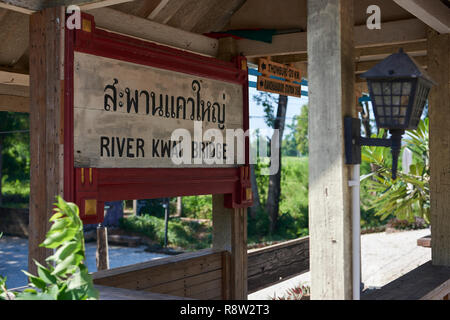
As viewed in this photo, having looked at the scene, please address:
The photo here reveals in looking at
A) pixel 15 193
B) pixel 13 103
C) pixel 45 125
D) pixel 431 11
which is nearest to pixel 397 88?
pixel 431 11

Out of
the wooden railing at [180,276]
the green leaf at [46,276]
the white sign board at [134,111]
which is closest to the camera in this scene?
the green leaf at [46,276]

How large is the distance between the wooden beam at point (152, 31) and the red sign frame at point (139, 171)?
0.69 feet

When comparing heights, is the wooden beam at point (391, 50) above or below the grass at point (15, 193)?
above

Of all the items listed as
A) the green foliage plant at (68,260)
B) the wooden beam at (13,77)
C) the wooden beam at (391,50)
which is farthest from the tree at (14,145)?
the green foliage plant at (68,260)

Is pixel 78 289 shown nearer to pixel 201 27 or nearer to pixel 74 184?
pixel 74 184

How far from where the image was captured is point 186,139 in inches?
181

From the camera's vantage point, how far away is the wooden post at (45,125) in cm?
350

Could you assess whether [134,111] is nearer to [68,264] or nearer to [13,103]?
[68,264]

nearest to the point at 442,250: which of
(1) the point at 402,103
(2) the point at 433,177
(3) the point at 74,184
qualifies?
(2) the point at 433,177

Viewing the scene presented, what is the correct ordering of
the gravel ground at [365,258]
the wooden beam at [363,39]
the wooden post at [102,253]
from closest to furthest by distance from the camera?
the wooden beam at [363,39], the gravel ground at [365,258], the wooden post at [102,253]

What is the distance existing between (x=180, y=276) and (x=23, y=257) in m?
8.49

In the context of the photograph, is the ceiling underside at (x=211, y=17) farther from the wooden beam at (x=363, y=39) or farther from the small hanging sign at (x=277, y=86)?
the small hanging sign at (x=277, y=86)

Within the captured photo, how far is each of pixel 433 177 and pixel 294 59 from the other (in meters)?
2.46

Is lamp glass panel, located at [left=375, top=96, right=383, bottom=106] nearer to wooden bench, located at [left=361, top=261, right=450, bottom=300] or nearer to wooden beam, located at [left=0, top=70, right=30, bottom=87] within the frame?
wooden bench, located at [left=361, top=261, right=450, bottom=300]
